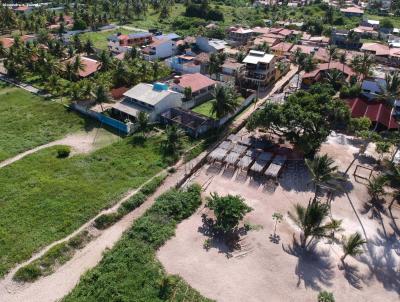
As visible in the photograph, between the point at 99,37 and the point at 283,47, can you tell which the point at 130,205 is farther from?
the point at 99,37

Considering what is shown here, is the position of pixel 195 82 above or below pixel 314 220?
above

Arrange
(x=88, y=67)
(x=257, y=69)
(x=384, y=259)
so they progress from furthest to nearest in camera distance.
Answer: (x=88, y=67) < (x=257, y=69) < (x=384, y=259)

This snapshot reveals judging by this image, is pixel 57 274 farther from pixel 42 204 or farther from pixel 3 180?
pixel 3 180

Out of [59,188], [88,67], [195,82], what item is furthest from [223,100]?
[88,67]

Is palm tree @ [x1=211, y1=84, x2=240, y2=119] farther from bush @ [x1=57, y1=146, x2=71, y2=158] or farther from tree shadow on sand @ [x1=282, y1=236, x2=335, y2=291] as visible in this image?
tree shadow on sand @ [x1=282, y1=236, x2=335, y2=291]

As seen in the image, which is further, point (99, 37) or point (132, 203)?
point (99, 37)

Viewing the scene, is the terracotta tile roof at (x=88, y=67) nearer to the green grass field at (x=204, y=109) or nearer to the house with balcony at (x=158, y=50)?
the house with balcony at (x=158, y=50)

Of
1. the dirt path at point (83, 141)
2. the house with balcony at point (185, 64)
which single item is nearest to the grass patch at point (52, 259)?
the dirt path at point (83, 141)
